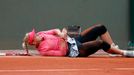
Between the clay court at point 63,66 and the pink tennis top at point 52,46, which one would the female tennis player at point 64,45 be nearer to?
the pink tennis top at point 52,46

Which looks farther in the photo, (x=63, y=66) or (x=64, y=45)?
(x=64, y=45)

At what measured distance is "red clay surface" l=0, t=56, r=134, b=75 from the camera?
2.06 m

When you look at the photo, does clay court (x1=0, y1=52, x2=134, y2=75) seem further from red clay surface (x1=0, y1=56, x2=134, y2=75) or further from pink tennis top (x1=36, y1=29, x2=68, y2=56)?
pink tennis top (x1=36, y1=29, x2=68, y2=56)

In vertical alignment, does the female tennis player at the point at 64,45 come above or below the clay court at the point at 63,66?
above

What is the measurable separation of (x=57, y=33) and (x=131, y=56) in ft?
2.36

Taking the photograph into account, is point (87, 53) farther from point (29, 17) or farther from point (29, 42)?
point (29, 17)

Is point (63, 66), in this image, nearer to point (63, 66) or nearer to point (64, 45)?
point (63, 66)

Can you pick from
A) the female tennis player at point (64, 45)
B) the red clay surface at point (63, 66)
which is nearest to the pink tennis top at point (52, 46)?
the female tennis player at point (64, 45)

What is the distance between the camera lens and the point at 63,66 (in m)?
2.25

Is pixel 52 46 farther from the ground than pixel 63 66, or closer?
farther from the ground

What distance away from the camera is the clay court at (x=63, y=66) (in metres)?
2.06

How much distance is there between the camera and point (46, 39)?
2.86 metres

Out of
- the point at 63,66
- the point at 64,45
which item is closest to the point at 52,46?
the point at 64,45

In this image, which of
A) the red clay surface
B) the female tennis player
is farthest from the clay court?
the female tennis player
